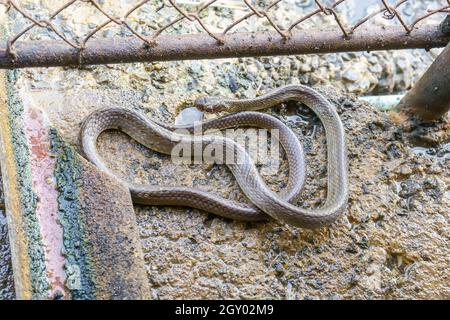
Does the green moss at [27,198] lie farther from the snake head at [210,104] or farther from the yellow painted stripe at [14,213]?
the snake head at [210,104]

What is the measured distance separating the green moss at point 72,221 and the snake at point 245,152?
11.9 inches

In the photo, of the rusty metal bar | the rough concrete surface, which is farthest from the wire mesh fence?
the rough concrete surface

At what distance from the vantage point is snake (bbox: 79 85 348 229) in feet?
11.0

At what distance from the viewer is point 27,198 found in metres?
2.95

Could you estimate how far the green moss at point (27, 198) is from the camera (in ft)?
8.90

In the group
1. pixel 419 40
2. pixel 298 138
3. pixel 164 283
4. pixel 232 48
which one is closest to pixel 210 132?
pixel 298 138

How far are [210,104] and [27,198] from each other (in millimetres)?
1539

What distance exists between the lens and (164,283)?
3.11m

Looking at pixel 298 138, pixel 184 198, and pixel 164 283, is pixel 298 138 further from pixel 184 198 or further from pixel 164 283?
pixel 164 283

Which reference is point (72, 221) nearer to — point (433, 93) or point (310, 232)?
point (310, 232)

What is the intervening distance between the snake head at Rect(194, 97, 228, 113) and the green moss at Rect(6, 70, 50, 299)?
1233 mm

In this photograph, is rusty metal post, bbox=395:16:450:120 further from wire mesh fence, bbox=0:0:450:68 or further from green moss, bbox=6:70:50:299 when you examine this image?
green moss, bbox=6:70:50:299

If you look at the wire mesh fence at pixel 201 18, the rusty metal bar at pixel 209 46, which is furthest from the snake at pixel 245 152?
the rusty metal bar at pixel 209 46
